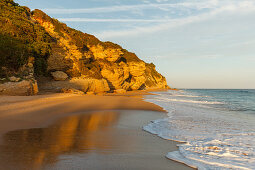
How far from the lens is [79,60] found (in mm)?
33375

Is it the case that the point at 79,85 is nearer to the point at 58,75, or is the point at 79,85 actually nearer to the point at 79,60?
the point at 58,75

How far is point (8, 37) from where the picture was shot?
19.0 meters

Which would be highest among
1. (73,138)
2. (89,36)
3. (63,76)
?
(89,36)

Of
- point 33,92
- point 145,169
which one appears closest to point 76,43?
point 33,92

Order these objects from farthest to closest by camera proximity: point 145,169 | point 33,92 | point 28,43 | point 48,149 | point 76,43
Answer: point 76,43
point 28,43
point 33,92
point 48,149
point 145,169

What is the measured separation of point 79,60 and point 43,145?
100 ft

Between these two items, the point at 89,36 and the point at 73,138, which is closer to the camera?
the point at 73,138

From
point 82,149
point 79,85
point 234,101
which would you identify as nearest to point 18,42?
point 79,85

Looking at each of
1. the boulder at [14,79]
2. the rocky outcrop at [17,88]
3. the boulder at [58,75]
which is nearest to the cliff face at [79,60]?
the boulder at [58,75]

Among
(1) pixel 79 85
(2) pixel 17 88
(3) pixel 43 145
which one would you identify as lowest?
(3) pixel 43 145

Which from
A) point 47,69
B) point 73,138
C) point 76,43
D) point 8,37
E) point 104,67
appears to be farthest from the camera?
point 104,67

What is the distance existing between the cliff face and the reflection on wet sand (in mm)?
19715

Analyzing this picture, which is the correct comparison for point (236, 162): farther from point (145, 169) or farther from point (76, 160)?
point (76, 160)

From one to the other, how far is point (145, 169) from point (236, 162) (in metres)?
2.10
